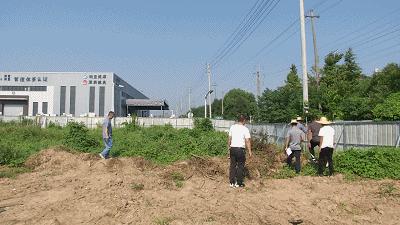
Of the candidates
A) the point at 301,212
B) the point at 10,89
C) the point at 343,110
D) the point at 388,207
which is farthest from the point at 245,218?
the point at 10,89

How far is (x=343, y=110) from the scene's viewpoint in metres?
24.3

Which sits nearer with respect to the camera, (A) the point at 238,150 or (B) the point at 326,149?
(A) the point at 238,150

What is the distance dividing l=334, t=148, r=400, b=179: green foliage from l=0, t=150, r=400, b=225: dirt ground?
2.08 feet

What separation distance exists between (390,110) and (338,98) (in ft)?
9.61

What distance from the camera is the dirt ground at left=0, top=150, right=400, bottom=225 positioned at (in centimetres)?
803

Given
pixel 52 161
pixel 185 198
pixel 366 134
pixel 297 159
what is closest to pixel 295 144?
pixel 297 159

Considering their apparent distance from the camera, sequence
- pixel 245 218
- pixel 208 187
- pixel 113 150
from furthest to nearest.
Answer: pixel 113 150 < pixel 208 187 < pixel 245 218

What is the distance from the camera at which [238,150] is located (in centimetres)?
1162

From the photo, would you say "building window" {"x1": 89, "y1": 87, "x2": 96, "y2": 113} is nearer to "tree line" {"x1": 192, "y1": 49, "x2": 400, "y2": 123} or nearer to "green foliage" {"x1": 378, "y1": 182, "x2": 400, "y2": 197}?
"tree line" {"x1": 192, "y1": 49, "x2": 400, "y2": 123}

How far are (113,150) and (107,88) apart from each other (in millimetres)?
68047

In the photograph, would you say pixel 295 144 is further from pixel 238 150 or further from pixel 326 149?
pixel 238 150

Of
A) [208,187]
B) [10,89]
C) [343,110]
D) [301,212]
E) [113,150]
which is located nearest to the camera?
[301,212]

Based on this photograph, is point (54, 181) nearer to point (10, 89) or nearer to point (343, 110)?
point (343, 110)

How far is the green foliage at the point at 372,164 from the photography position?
12.4 m
